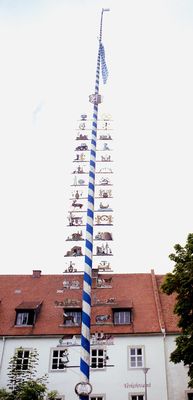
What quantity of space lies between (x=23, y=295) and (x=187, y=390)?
1230 cm

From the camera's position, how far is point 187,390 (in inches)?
840

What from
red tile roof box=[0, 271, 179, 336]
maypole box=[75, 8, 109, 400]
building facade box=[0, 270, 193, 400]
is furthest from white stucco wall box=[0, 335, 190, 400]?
maypole box=[75, 8, 109, 400]

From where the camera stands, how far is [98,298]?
24828 mm

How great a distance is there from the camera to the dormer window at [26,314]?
957 inches

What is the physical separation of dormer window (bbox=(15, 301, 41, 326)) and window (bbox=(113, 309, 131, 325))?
508 cm

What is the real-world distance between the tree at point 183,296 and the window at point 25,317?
10921 mm

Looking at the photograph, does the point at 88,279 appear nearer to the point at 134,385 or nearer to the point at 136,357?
the point at 134,385

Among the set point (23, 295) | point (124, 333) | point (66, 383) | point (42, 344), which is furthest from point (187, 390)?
point (23, 295)

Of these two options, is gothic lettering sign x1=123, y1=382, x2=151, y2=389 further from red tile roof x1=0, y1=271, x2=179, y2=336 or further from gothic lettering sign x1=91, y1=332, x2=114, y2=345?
gothic lettering sign x1=91, y1=332, x2=114, y2=345

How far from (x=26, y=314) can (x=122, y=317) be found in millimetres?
6101

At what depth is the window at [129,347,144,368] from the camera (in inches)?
875

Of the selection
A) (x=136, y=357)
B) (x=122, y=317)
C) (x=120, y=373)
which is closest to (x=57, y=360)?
(x=120, y=373)

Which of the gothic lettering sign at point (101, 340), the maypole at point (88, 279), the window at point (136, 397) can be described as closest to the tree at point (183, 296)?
the gothic lettering sign at point (101, 340)

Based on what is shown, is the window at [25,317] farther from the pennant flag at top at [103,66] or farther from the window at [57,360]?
the pennant flag at top at [103,66]
